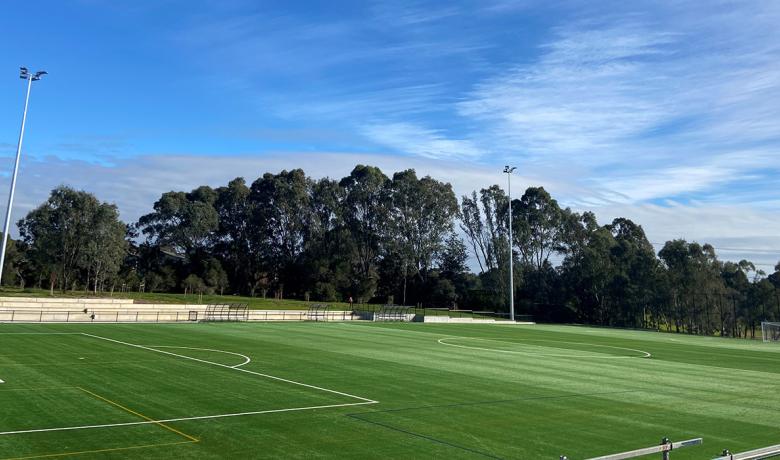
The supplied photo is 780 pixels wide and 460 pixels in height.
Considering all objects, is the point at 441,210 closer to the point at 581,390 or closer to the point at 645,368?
the point at 645,368

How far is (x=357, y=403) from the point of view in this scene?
1380 cm

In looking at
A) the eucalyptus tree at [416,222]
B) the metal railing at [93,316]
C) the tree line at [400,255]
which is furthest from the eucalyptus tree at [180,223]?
the metal railing at [93,316]

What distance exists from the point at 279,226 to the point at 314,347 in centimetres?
6377

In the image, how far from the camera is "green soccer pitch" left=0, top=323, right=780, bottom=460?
396 inches

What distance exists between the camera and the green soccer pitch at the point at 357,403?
396 inches

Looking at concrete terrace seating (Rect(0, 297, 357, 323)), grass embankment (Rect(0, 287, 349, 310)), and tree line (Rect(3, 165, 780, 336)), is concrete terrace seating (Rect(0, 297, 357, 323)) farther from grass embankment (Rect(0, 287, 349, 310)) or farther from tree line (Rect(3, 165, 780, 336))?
tree line (Rect(3, 165, 780, 336))

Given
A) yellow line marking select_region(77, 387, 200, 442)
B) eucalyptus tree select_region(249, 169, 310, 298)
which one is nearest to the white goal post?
yellow line marking select_region(77, 387, 200, 442)

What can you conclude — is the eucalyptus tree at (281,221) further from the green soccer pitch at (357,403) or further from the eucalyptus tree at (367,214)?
the green soccer pitch at (357,403)

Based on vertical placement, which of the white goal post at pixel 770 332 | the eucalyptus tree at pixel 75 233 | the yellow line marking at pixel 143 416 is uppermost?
the eucalyptus tree at pixel 75 233

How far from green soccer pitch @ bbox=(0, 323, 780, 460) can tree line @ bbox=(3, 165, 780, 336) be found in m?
51.5

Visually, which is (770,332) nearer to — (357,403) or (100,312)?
(357,403)

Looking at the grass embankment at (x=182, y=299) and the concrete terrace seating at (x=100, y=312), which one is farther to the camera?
the grass embankment at (x=182, y=299)

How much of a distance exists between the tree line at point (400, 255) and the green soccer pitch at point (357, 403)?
5148cm

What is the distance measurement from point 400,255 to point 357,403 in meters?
74.2
